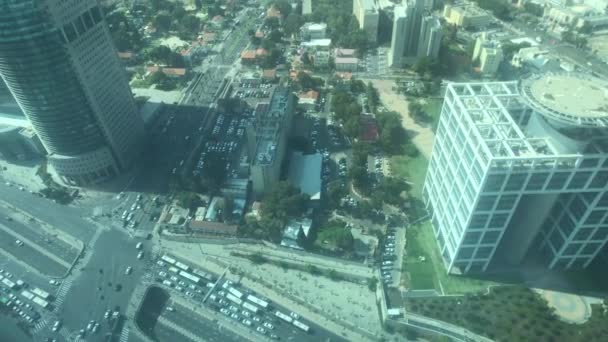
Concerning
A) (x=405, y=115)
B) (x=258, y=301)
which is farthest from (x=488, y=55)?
(x=258, y=301)

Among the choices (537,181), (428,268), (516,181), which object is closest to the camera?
(516,181)

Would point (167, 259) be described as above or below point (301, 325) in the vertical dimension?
above

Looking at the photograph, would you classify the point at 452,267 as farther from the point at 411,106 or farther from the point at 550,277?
the point at 411,106

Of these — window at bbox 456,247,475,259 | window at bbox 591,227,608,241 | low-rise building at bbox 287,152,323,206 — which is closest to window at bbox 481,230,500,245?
window at bbox 456,247,475,259

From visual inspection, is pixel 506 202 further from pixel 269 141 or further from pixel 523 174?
pixel 269 141

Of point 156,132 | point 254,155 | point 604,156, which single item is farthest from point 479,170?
point 156,132

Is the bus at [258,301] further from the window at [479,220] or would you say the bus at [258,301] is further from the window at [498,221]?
the window at [498,221]
